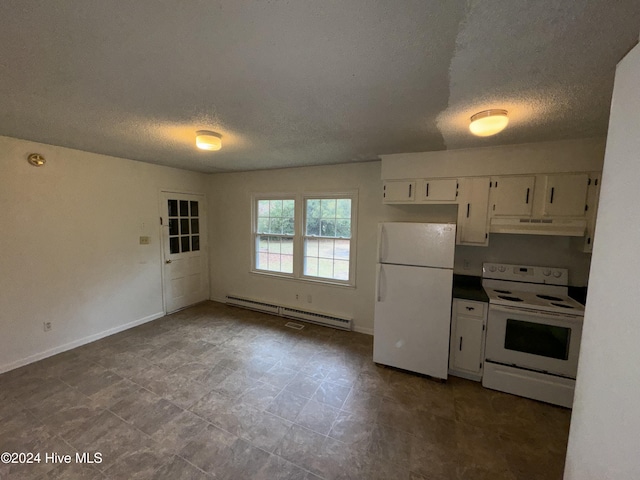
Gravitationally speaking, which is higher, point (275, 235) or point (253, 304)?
point (275, 235)

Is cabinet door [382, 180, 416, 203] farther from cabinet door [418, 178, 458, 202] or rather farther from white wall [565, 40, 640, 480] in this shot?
white wall [565, 40, 640, 480]

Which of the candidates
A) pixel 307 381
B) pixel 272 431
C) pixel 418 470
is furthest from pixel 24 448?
pixel 418 470

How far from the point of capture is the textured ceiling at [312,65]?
977mm

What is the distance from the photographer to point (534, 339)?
2.42 metres

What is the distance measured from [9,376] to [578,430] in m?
4.32

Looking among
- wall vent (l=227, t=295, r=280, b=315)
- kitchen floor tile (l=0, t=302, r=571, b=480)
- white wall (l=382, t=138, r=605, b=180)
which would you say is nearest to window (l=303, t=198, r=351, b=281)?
wall vent (l=227, t=295, r=280, b=315)

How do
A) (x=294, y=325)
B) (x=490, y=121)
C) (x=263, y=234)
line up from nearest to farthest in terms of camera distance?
(x=490, y=121) < (x=294, y=325) < (x=263, y=234)

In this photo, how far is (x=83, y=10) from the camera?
3.21ft

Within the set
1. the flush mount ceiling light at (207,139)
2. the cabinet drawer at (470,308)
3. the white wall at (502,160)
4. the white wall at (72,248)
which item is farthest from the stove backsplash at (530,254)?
the white wall at (72,248)

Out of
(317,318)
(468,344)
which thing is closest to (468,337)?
(468,344)

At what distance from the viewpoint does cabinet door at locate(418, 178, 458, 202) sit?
2865 mm

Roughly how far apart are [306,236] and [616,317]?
11.9ft

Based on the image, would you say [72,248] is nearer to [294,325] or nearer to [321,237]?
[294,325]

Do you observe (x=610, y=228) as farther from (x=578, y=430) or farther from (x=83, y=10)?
(x=83, y=10)
